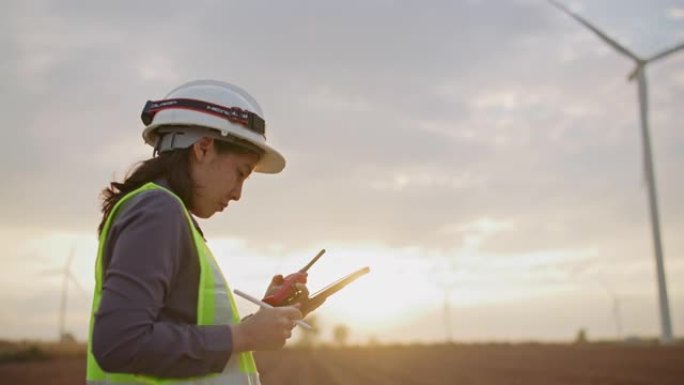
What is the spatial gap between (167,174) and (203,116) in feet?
0.80

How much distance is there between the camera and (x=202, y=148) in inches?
129

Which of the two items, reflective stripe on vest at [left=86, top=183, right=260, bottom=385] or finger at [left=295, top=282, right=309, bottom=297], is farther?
finger at [left=295, top=282, right=309, bottom=297]

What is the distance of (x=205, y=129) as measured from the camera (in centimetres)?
329

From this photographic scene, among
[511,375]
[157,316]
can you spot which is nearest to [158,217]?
[157,316]

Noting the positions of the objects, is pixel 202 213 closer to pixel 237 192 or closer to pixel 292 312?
pixel 237 192

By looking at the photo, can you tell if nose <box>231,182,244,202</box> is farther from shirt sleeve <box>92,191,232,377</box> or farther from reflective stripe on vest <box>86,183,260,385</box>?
shirt sleeve <box>92,191,232,377</box>

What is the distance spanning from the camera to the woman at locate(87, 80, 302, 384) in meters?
2.80

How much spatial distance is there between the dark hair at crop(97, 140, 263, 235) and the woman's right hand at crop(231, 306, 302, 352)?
1.75 feet

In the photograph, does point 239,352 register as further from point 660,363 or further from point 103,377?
point 660,363

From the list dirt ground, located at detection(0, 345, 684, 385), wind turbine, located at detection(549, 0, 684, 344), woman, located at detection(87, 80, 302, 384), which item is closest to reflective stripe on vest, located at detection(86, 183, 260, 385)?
woman, located at detection(87, 80, 302, 384)

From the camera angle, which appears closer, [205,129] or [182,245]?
[182,245]

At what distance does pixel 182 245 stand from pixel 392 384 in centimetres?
1854

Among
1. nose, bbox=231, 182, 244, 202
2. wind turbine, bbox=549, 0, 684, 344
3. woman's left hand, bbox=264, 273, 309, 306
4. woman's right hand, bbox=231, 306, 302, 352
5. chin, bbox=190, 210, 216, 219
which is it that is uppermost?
wind turbine, bbox=549, 0, 684, 344

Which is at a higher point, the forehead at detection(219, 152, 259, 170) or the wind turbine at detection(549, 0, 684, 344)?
the wind turbine at detection(549, 0, 684, 344)
